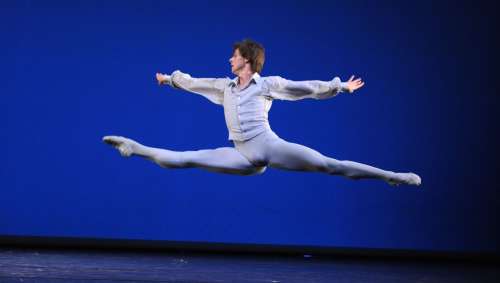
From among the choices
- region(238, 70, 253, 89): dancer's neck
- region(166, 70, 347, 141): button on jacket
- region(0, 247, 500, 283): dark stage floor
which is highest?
region(238, 70, 253, 89): dancer's neck

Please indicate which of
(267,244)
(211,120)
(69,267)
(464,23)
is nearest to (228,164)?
(69,267)

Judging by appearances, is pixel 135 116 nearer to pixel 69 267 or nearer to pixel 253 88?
pixel 69 267

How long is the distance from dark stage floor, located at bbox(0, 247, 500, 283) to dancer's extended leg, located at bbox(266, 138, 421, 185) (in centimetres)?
161

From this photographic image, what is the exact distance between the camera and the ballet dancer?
15.5 feet

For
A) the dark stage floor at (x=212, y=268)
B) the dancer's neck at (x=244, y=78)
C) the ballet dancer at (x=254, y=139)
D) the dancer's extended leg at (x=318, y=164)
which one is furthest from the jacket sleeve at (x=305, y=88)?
the dark stage floor at (x=212, y=268)

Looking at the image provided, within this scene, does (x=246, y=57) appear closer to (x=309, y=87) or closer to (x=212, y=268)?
(x=309, y=87)

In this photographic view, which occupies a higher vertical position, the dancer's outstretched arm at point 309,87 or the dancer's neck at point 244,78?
the dancer's neck at point 244,78

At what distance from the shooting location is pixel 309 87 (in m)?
4.75

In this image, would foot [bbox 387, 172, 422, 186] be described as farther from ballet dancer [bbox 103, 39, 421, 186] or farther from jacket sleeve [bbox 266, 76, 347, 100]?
jacket sleeve [bbox 266, 76, 347, 100]

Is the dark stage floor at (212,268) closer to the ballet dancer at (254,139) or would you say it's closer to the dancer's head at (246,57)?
the ballet dancer at (254,139)

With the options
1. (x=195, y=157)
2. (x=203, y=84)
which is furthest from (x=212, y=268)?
(x=203, y=84)

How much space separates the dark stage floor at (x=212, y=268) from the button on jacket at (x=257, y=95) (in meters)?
1.61

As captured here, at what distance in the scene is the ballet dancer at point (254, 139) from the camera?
473cm

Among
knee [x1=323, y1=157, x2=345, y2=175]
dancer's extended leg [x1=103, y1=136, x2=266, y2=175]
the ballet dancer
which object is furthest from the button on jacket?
knee [x1=323, y1=157, x2=345, y2=175]
